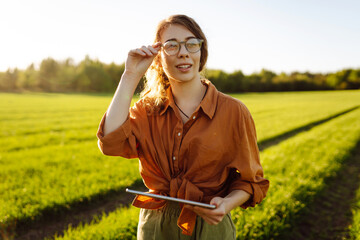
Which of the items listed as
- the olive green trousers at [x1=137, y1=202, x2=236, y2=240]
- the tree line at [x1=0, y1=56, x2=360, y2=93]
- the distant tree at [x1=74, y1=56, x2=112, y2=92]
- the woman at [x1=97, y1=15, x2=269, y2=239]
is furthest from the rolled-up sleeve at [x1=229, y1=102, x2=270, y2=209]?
the distant tree at [x1=74, y1=56, x2=112, y2=92]

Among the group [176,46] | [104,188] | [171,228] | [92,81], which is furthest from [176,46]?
[92,81]

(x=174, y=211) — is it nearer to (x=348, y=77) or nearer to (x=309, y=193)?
(x=309, y=193)

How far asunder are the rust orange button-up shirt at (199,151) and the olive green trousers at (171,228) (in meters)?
0.11

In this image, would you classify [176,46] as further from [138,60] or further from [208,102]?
[208,102]

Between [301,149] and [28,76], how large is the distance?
3626 inches

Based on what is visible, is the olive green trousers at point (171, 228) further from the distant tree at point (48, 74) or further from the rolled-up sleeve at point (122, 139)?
the distant tree at point (48, 74)

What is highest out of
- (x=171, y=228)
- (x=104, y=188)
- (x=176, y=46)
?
(x=176, y=46)

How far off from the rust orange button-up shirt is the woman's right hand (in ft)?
0.97

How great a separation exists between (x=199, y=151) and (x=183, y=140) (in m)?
0.13

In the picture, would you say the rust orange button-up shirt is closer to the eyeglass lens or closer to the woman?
the woman

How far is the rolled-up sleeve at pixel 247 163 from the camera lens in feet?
5.21

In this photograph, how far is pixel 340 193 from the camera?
18.4ft

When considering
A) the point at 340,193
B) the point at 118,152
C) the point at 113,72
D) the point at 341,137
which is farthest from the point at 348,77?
the point at 118,152

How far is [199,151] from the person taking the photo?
1.61 meters
